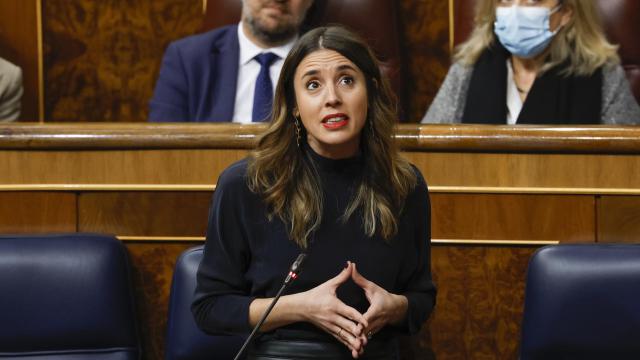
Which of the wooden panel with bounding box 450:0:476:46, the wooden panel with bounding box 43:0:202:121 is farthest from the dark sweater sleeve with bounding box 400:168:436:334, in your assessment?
the wooden panel with bounding box 43:0:202:121

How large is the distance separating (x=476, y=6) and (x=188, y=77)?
35cm

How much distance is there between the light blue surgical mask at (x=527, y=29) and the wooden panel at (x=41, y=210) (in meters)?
0.54

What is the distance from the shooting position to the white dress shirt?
3.66 feet

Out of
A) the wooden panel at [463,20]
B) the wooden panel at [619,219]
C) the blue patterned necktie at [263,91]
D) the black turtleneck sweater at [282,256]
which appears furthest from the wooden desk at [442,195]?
the wooden panel at [463,20]

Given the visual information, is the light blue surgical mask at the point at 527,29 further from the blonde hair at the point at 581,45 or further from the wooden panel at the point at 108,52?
the wooden panel at the point at 108,52

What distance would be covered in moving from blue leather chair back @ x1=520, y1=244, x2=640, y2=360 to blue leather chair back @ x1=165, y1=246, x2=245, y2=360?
0.22 meters

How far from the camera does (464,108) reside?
1146mm

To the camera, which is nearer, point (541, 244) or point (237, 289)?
point (237, 289)

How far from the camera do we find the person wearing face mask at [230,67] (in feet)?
3.65

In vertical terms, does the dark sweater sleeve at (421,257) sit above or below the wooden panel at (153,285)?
above

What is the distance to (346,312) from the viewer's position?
64 cm

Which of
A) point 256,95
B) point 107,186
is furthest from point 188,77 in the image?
point 107,186

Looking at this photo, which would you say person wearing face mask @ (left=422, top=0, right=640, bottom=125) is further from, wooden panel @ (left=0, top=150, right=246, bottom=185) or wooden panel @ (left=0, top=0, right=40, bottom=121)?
wooden panel @ (left=0, top=0, right=40, bottom=121)

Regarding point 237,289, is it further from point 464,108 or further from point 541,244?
point 464,108
